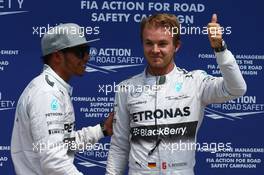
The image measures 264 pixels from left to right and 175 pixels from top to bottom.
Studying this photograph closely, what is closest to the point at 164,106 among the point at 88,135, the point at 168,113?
the point at 168,113

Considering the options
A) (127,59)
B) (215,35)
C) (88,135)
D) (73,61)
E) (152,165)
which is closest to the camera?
(215,35)

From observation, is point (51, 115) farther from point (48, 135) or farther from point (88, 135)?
point (88, 135)

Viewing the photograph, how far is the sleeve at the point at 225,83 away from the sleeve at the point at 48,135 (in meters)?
0.69

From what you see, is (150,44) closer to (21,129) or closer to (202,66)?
(21,129)

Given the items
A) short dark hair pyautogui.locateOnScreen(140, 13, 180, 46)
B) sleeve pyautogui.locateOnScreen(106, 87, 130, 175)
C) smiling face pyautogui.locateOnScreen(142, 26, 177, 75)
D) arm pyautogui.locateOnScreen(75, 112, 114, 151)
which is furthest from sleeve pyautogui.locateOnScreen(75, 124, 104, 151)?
short dark hair pyautogui.locateOnScreen(140, 13, 180, 46)

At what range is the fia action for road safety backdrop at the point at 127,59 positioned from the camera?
381cm

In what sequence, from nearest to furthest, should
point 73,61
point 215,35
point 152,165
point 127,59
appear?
point 215,35 → point 152,165 → point 73,61 → point 127,59

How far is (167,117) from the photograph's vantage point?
2.65 meters

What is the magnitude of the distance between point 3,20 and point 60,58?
1244 mm

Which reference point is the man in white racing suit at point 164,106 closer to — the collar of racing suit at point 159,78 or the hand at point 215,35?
the collar of racing suit at point 159,78

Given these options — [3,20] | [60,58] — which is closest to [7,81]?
[3,20]

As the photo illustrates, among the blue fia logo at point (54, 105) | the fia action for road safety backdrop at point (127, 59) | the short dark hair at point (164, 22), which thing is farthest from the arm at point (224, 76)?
the fia action for road safety backdrop at point (127, 59)

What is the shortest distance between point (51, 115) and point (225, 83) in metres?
0.77

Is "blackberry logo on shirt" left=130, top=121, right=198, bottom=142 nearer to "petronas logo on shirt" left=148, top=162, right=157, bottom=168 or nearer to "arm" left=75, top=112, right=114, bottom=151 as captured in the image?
"petronas logo on shirt" left=148, top=162, right=157, bottom=168
